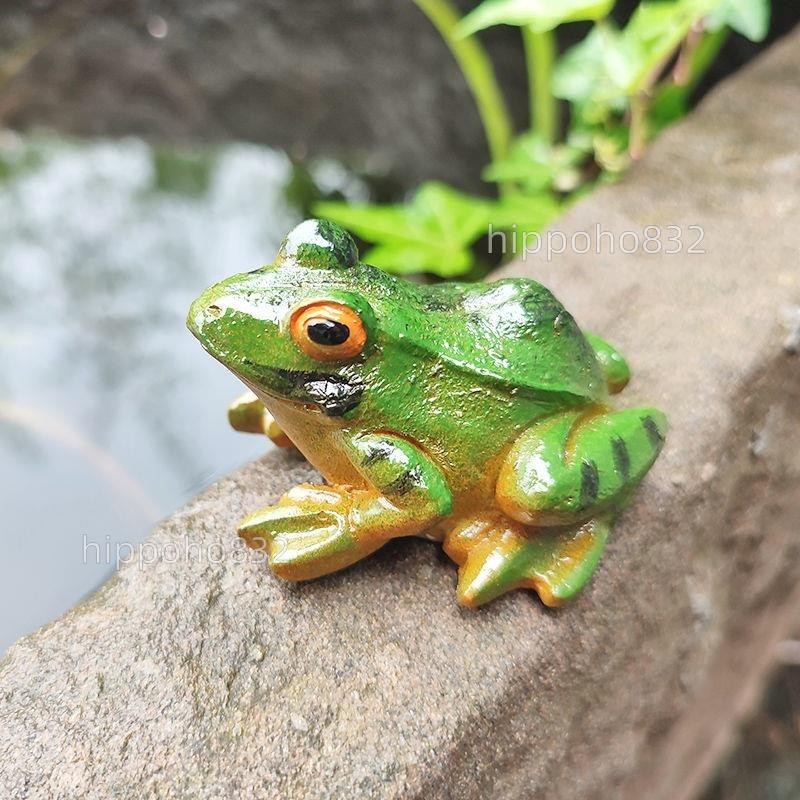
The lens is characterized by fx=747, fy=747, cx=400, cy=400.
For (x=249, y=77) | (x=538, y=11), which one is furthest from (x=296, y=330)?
(x=249, y=77)

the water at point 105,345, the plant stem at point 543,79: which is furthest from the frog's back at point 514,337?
the plant stem at point 543,79

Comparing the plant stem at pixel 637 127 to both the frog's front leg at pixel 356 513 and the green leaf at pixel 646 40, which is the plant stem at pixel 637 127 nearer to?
the green leaf at pixel 646 40

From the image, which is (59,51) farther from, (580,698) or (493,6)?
(580,698)

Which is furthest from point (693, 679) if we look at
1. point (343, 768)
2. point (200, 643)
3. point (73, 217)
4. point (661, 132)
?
point (73, 217)

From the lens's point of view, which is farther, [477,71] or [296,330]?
[477,71]

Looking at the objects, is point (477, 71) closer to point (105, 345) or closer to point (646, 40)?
point (646, 40)

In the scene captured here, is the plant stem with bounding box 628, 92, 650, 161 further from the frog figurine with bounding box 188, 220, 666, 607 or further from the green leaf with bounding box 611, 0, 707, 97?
the frog figurine with bounding box 188, 220, 666, 607
